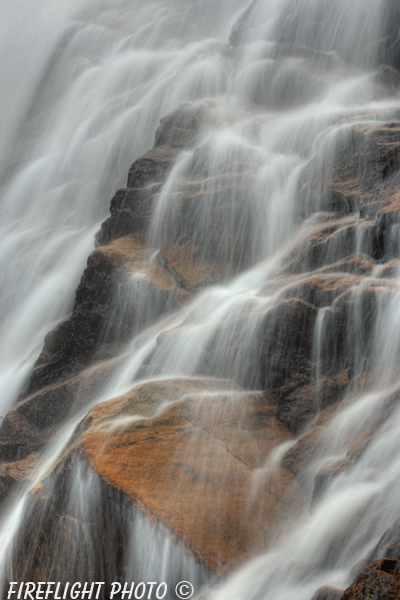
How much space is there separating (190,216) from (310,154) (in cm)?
301

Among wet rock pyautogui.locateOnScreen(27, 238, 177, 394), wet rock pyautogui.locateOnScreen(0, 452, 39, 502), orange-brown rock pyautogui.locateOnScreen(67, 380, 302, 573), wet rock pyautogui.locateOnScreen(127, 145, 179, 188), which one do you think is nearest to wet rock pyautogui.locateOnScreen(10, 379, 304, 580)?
orange-brown rock pyautogui.locateOnScreen(67, 380, 302, 573)

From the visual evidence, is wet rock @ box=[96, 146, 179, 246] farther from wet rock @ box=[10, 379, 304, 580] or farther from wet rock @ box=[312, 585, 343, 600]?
wet rock @ box=[312, 585, 343, 600]

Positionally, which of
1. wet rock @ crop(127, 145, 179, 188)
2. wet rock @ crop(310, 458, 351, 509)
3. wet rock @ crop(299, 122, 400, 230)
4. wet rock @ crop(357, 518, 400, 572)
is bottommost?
wet rock @ crop(310, 458, 351, 509)

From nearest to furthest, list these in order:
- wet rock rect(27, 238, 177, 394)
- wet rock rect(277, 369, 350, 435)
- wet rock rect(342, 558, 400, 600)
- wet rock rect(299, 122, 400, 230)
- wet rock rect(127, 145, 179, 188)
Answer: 1. wet rock rect(342, 558, 400, 600)
2. wet rock rect(277, 369, 350, 435)
3. wet rock rect(299, 122, 400, 230)
4. wet rock rect(27, 238, 177, 394)
5. wet rock rect(127, 145, 179, 188)

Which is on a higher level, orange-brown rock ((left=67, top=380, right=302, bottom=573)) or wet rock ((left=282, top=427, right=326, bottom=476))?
orange-brown rock ((left=67, top=380, right=302, bottom=573))

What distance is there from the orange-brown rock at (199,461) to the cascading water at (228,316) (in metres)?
0.03

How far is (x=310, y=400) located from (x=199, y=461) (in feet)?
5.55

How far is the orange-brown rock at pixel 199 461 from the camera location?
5695 mm

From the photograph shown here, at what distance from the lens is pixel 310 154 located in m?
12.4

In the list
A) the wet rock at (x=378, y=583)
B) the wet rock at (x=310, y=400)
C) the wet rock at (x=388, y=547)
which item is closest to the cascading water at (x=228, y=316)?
the wet rock at (x=310, y=400)

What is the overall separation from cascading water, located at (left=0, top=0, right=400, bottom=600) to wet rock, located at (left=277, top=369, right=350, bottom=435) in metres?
0.02

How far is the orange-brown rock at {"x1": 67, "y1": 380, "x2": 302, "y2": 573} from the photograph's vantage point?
18.7 ft

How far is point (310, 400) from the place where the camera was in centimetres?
729

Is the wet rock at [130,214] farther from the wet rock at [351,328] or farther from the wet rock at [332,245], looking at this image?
the wet rock at [351,328]
